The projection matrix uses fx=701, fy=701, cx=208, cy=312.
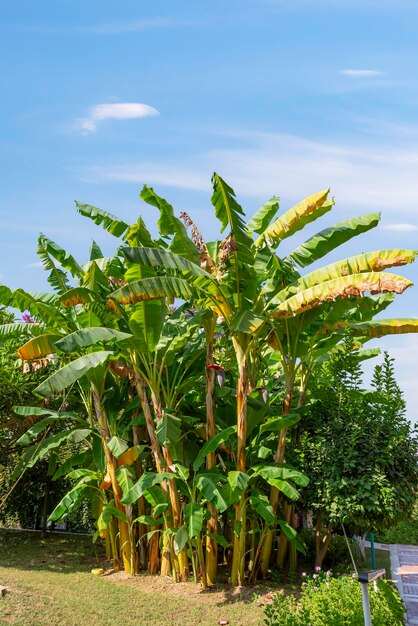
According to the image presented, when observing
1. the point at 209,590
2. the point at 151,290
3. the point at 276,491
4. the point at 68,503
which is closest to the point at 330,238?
the point at 151,290

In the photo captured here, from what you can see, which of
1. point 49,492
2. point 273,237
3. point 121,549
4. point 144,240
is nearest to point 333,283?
point 273,237

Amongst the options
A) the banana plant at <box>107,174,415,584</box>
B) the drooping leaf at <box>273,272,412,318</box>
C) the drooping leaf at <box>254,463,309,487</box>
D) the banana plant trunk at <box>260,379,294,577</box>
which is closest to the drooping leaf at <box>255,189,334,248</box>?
the banana plant at <box>107,174,415,584</box>

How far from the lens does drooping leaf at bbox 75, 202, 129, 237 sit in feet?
34.2

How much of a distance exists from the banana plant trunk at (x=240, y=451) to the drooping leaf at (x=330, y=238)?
4.81ft

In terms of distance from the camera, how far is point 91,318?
9.88 meters

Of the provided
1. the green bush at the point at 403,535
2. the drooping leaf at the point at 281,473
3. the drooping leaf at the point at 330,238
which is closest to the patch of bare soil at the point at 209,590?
the drooping leaf at the point at 281,473

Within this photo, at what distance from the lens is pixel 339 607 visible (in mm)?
7258

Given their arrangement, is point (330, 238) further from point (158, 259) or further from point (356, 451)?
point (356, 451)

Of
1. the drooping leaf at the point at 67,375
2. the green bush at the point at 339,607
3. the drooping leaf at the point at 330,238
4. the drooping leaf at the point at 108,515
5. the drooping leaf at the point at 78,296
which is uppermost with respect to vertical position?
the drooping leaf at the point at 330,238

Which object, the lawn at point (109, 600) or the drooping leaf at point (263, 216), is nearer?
the lawn at point (109, 600)

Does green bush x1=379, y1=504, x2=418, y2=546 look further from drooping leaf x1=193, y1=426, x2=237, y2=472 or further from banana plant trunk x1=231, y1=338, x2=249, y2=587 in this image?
drooping leaf x1=193, y1=426, x2=237, y2=472

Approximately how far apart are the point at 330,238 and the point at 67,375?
12.8ft

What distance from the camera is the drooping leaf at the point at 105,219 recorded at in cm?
1042

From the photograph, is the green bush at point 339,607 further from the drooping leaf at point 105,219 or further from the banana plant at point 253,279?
the drooping leaf at point 105,219
